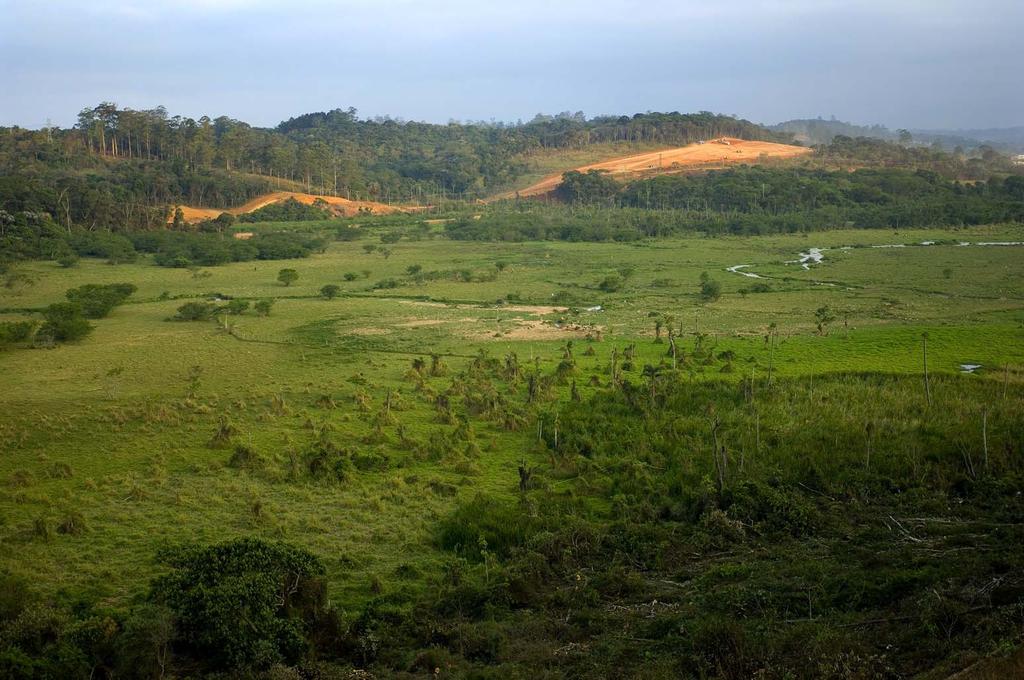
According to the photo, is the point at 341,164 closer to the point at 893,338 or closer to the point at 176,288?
the point at 176,288

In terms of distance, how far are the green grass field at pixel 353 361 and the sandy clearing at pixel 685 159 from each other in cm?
3612

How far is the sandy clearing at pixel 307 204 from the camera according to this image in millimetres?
67588

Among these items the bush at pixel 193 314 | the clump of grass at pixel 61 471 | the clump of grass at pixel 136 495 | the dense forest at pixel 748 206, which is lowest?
the clump of grass at pixel 136 495

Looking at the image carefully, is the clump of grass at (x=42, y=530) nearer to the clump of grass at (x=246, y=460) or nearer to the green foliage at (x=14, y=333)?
the clump of grass at (x=246, y=460)

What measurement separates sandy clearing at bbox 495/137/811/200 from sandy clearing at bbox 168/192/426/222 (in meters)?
13.6

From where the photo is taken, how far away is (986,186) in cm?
7475

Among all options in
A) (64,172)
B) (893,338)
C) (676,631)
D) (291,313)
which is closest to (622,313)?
(893,338)

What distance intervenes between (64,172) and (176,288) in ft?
101

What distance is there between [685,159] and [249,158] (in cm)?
4177

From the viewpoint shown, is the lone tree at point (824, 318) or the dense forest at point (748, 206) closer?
the lone tree at point (824, 318)

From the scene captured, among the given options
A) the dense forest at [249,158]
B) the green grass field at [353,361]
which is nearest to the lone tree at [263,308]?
the green grass field at [353,361]

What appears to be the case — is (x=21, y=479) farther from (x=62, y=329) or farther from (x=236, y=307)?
(x=236, y=307)

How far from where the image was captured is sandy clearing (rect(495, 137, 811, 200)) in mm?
88812

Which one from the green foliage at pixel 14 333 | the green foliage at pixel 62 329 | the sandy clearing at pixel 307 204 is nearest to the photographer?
the green foliage at pixel 14 333
